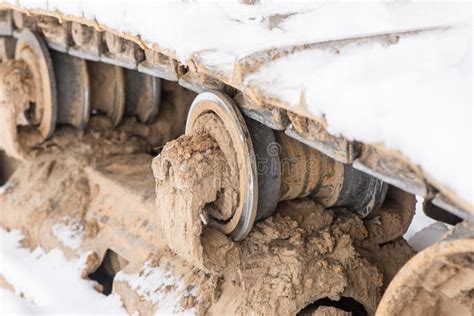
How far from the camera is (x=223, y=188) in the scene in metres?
2.72

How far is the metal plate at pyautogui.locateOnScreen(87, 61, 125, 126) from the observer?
13.6 feet

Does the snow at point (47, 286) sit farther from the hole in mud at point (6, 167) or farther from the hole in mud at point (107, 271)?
the hole in mud at point (6, 167)

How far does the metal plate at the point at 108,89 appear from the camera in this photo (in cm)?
415

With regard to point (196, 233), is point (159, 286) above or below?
below

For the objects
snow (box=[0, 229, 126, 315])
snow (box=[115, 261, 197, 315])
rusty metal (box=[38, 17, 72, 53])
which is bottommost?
snow (box=[0, 229, 126, 315])

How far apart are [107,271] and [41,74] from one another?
113cm

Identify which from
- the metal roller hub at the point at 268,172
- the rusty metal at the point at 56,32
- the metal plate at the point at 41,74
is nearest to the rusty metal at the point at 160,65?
the metal roller hub at the point at 268,172

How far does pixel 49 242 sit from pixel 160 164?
1364 mm

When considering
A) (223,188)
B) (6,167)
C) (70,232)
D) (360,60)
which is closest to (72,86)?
(70,232)

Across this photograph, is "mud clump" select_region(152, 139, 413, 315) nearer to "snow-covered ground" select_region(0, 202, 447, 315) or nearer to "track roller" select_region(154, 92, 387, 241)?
"track roller" select_region(154, 92, 387, 241)

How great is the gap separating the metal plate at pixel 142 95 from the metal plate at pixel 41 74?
437 millimetres

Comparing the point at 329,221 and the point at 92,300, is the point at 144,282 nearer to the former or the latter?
the point at 92,300

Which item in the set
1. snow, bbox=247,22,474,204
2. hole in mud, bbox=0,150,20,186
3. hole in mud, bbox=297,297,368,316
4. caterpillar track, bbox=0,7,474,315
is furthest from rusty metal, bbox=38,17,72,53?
snow, bbox=247,22,474,204

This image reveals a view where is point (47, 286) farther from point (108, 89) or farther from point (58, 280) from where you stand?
point (108, 89)
